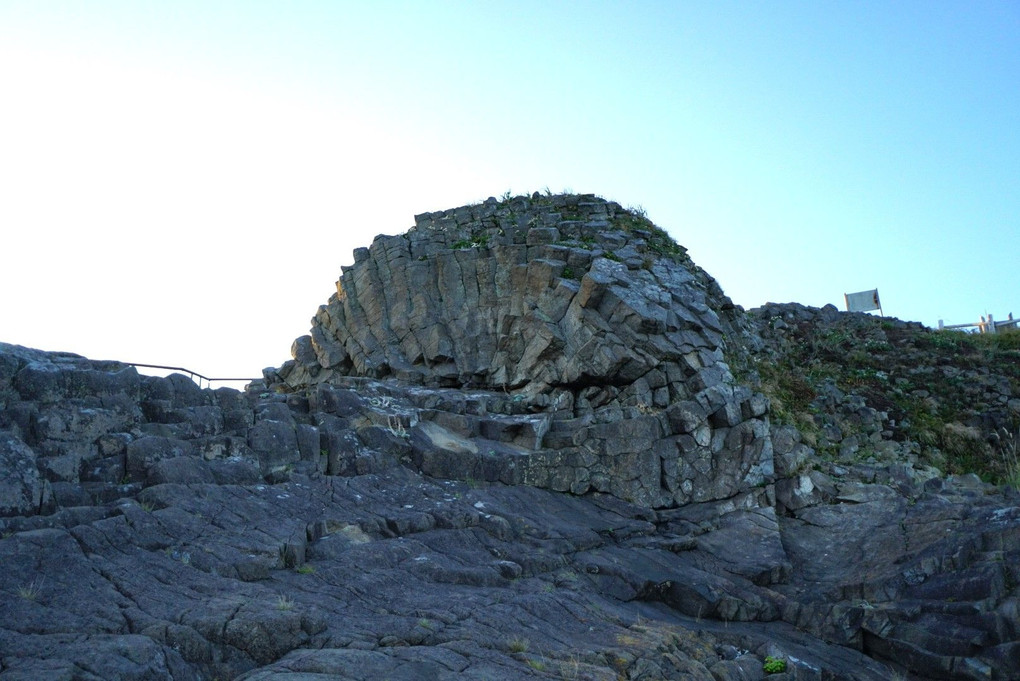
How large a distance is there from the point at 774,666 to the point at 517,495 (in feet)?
19.8

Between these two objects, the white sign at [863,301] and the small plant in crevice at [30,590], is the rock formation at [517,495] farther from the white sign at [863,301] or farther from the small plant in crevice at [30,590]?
the white sign at [863,301]

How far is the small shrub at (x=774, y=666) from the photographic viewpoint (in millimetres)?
12398

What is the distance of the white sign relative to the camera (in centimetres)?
3394

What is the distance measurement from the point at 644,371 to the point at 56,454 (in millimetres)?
12313

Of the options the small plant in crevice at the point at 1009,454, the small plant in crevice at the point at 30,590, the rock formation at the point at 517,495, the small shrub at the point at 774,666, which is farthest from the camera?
the small plant in crevice at the point at 1009,454

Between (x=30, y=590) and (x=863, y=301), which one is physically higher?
(x=863, y=301)

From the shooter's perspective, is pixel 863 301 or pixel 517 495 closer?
pixel 517 495

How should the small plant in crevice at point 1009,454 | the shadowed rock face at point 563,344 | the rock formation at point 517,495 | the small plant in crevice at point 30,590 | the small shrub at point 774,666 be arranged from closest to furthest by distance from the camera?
the small plant in crevice at point 30,590 < the rock formation at point 517,495 < the small shrub at point 774,666 < the shadowed rock face at point 563,344 < the small plant in crevice at point 1009,454

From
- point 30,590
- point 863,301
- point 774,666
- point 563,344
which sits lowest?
point 774,666

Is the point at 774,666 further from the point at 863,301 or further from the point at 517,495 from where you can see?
the point at 863,301

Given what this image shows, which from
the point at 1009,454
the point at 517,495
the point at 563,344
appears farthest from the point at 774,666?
the point at 1009,454

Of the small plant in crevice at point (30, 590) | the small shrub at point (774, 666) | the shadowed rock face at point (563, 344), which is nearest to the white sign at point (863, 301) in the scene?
the shadowed rock face at point (563, 344)

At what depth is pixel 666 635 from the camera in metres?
12.7

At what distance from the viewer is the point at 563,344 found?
2075cm
